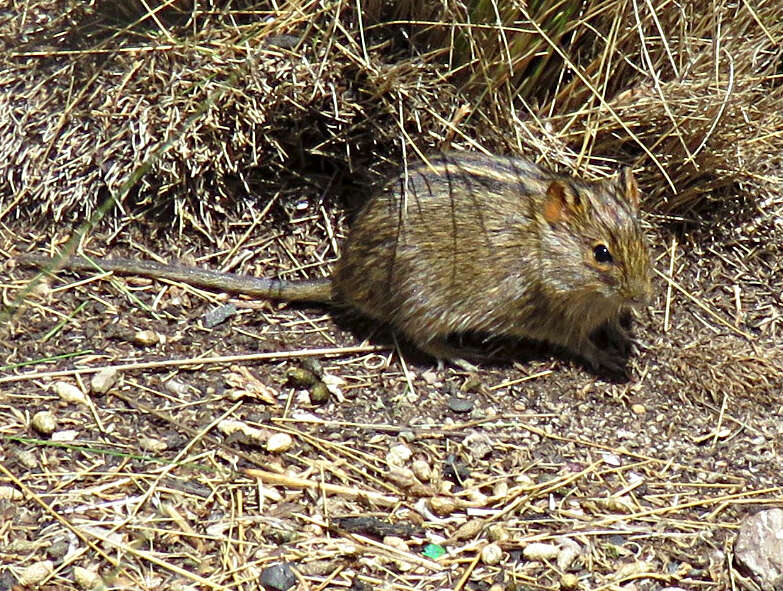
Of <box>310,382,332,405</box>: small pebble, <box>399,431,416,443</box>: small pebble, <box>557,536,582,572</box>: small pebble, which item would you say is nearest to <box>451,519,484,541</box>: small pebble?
<box>557,536,582,572</box>: small pebble

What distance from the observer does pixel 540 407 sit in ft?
14.5

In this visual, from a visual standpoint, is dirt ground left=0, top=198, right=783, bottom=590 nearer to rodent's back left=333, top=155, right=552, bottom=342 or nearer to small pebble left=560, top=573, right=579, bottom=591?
small pebble left=560, top=573, right=579, bottom=591

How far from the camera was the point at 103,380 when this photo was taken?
4090mm

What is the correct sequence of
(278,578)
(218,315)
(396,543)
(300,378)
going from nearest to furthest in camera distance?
(278,578) → (396,543) → (300,378) → (218,315)

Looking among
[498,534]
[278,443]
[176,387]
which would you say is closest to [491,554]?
[498,534]

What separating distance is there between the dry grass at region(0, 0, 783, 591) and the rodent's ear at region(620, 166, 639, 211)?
252mm

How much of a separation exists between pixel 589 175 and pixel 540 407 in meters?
1.13

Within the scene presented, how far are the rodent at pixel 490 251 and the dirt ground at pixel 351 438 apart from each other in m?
0.24

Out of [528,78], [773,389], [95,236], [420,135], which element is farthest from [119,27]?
[773,389]

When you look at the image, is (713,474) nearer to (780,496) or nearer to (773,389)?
(780,496)

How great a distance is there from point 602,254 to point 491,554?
1388mm

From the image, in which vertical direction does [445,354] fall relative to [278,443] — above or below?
above

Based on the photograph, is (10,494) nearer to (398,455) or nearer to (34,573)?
(34,573)

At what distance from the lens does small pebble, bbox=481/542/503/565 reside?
367 centimetres
